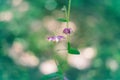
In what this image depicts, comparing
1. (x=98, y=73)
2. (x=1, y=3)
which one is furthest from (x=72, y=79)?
(x=1, y=3)

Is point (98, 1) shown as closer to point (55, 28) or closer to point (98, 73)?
point (55, 28)

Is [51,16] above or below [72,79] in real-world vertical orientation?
above

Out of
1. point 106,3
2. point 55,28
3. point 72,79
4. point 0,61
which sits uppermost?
point 106,3

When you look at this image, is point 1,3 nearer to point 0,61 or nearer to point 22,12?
point 22,12

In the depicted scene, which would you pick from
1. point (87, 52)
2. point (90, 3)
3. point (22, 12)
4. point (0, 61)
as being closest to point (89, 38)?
point (87, 52)

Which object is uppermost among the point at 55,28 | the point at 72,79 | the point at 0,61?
the point at 55,28

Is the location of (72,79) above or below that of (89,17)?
below
